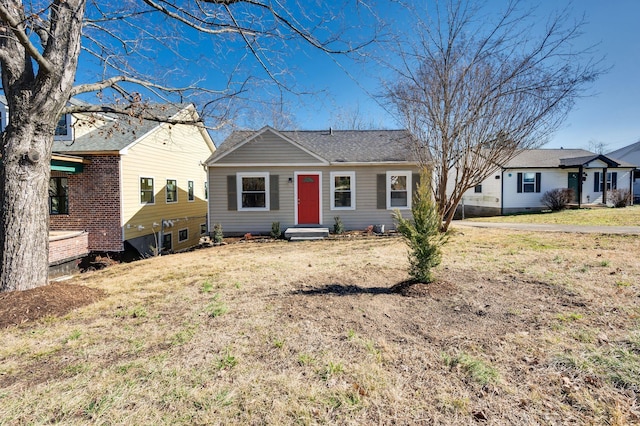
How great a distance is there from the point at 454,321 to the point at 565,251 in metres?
6.43

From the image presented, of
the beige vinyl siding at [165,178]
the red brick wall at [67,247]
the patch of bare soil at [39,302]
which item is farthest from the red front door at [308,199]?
the patch of bare soil at [39,302]

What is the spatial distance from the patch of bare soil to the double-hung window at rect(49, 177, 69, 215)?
852cm

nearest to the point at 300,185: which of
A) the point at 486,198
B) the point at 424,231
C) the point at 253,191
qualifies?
the point at 253,191

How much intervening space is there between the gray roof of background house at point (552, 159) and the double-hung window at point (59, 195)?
23.4m

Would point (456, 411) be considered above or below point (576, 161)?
below

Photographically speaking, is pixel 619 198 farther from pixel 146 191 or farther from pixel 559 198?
pixel 146 191

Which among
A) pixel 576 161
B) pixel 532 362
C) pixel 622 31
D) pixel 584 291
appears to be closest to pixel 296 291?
pixel 532 362

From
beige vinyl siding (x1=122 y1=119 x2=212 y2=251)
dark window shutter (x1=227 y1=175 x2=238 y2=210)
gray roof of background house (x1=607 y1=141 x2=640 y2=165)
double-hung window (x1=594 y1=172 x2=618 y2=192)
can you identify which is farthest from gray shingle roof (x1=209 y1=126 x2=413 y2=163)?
gray roof of background house (x1=607 y1=141 x2=640 y2=165)

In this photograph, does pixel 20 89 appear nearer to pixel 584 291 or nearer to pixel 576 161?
pixel 584 291

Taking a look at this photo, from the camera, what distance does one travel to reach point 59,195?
1138 centimetres

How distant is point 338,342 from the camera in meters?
3.26

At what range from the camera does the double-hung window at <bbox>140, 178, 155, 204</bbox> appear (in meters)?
12.8

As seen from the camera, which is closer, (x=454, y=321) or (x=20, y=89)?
(x=454, y=321)

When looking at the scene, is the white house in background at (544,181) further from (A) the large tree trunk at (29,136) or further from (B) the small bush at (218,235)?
(A) the large tree trunk at (29,136)
